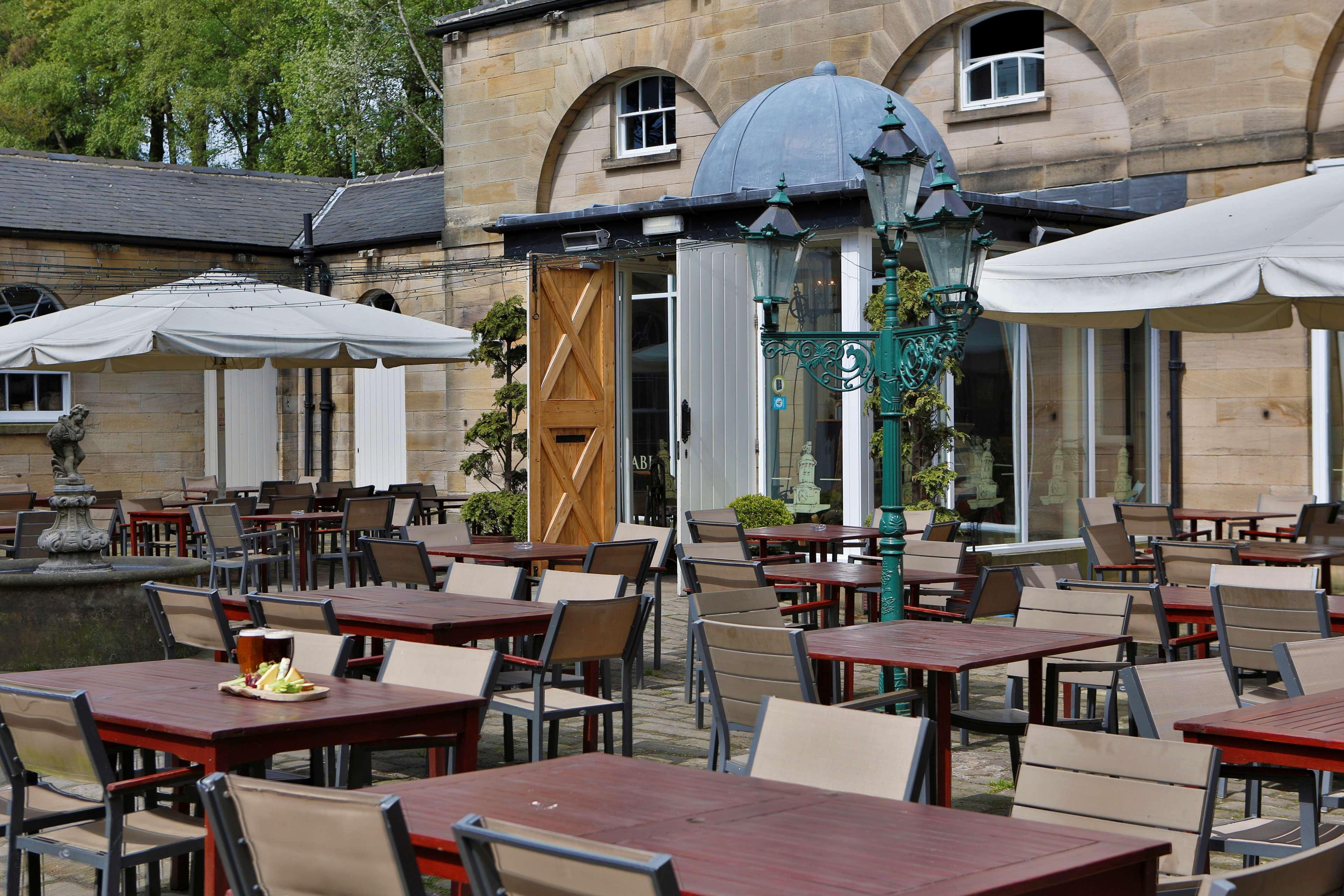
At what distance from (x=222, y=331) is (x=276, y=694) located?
8496 mm

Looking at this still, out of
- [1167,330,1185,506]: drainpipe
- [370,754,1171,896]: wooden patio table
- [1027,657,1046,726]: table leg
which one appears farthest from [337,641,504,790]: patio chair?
[1167,330,1185,506]: drainpipe

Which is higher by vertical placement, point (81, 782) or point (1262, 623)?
point (1262, 623)

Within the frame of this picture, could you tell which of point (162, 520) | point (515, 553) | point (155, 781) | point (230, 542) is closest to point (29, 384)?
point (162, 520)

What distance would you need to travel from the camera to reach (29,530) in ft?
37.4

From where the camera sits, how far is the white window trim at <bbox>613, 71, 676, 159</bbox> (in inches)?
711

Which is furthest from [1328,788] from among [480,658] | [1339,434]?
[1339,434]

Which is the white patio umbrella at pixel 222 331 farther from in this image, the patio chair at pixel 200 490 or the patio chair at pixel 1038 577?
the patio chair at pixel 1038 577

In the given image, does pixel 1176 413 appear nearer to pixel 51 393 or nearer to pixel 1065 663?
pixel 1065 663

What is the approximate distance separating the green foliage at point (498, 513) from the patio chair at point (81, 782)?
9911 millimetres

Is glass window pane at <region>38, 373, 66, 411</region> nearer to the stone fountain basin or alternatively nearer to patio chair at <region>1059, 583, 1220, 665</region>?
the stone fountain basin

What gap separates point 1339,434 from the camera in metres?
13.1

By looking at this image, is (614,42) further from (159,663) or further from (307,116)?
(307,116)

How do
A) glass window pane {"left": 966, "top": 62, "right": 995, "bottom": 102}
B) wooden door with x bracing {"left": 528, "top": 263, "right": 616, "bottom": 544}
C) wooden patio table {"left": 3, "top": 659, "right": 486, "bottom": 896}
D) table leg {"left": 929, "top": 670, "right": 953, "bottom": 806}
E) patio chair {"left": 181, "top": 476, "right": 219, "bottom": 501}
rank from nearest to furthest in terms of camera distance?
wooden patio table {"left": 3, "top": 659, "right": 486, "bottom": 896}
table leg {"left": 929, "top": 670, "right": 953, "bottom": 806}
wooden door with x bracing {"left": 528, "top": 263, "right": 616, "bottom": 544}
glass window pane {"left": 966, "top": 62, "right": 995, "bottom": 102}
patio chair {"left": 181, "top": 476, "right": 219, "bottom": 501}

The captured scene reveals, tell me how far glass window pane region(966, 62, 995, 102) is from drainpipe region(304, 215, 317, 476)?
30.5 ft
